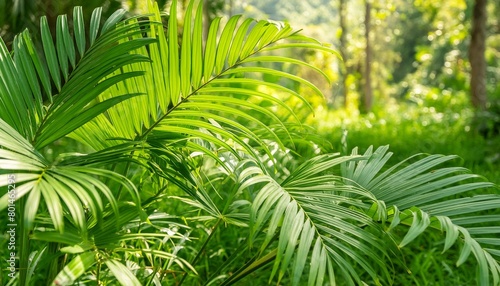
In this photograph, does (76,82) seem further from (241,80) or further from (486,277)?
(486,277)

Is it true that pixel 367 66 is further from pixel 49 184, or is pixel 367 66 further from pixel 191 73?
pixel 49 184

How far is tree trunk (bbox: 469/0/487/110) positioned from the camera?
5.76m

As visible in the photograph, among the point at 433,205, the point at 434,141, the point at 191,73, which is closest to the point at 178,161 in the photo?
the point at 191,73

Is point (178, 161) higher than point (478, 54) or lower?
lower

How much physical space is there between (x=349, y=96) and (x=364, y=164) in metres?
16.5

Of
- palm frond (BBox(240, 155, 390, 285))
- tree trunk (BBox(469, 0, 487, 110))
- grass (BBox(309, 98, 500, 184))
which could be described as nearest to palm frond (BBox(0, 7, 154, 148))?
palm frond (BBox(240, 155, 390, 285))

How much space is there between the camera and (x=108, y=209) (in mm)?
1469

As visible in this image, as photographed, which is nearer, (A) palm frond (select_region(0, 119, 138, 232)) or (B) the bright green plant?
(A) palm frond (select_region(0, 119, 138, 232))

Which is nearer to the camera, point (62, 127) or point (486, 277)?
point (486, 277)

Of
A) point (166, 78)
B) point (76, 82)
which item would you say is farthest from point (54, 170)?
point (166, 78)

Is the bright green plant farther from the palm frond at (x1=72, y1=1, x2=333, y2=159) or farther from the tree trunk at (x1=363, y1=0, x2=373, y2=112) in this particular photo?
the tree trunk at (x1=363, y1=0, x2=373, y2=112)

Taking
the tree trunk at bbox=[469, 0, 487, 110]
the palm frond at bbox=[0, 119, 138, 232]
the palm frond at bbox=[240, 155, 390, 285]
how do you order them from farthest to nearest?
the tree trunk at bbox=[469, 0, 487, 110], the palm frond at bbox=[240, 155, 390, 285], the palm frond at bbox=[0, 119, 138, 232]

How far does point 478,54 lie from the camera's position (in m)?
5.96

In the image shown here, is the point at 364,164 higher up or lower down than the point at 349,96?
lower down
